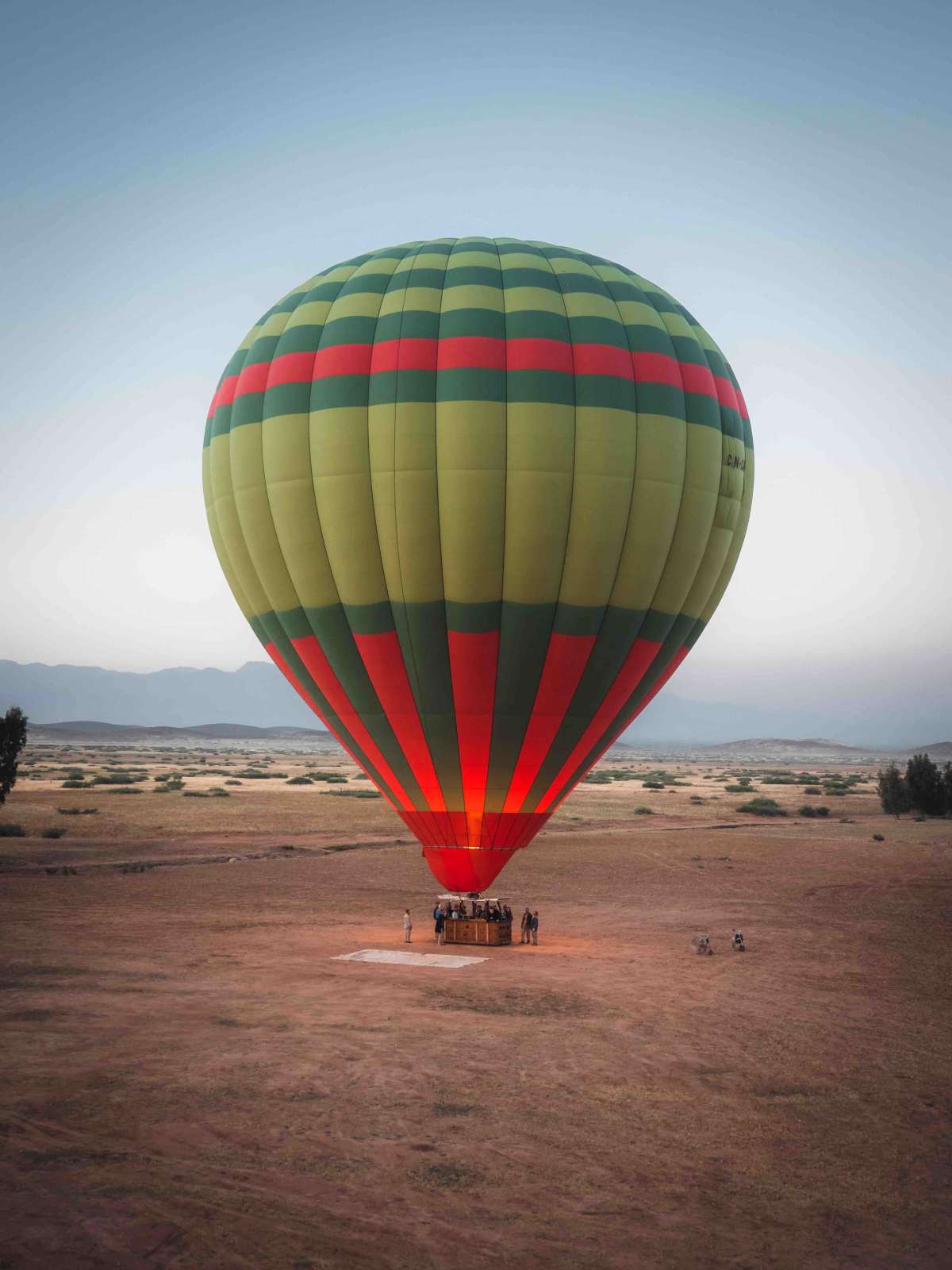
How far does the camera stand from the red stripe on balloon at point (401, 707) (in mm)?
19844

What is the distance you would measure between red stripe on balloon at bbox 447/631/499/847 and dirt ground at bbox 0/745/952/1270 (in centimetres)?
314

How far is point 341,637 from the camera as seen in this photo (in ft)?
66.5

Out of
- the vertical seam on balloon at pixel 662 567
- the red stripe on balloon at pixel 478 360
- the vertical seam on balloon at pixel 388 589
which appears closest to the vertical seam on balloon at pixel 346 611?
the vertical seam on balloon at pixel 388 589

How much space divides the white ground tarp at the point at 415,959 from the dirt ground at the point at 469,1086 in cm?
46

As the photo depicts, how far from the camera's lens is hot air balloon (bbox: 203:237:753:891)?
1889 cm

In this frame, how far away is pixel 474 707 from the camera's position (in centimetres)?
1986

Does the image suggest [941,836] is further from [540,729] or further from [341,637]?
[341,637]

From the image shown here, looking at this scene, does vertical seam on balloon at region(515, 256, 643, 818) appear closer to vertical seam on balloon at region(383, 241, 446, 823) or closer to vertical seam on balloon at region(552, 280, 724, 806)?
vertical seam on balloon at region(552, 280, 724, 806)

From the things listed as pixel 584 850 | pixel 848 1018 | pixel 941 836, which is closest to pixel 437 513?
pixel 848 1018

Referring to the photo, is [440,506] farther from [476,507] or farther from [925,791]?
[925,791]

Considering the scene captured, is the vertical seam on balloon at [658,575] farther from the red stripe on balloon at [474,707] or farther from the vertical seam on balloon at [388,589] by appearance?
the vertical seam on balloon at [388,589]

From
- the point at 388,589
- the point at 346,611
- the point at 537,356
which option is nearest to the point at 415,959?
the point at 346,611

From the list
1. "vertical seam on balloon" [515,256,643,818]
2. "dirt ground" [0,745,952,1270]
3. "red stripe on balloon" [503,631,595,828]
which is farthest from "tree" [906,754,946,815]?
"red stripe on balloon" [503,631,595,828]

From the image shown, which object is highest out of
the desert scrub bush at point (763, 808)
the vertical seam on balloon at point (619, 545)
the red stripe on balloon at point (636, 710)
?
the vertical seam on balloon at point (619, 545)
